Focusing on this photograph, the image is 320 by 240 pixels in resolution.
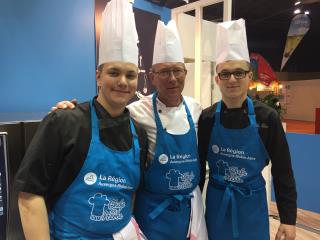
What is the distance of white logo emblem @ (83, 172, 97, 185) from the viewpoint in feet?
2.83

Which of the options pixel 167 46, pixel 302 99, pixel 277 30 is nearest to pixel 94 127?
pixel 167 46

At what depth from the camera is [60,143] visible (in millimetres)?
855

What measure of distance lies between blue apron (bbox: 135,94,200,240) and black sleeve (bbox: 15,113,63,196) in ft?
1.23

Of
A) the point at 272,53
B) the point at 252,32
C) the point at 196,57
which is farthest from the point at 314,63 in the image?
the point at 196,57

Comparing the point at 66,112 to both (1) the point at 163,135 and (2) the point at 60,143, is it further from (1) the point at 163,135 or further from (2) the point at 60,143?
(1) the point at 163,135

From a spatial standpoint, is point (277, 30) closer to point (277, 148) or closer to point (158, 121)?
point (277, 148)

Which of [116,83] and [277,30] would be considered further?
[277,30]

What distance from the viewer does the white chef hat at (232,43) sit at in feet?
4.01

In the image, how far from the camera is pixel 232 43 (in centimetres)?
125

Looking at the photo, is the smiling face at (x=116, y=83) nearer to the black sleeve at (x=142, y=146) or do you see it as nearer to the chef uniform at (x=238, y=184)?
the black sleeve at (x=142, y=146)

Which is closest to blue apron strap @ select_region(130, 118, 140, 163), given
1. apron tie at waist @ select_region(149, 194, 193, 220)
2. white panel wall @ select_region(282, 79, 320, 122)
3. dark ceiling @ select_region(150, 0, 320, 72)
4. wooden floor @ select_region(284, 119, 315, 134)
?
apron tie at waist @ select_region(149, 194, 193, 220)

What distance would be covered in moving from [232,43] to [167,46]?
0.85 ft

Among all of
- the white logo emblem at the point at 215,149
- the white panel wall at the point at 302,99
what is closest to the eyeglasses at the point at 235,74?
the white logo emblem at the point at 215,149

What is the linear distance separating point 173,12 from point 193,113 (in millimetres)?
1312
